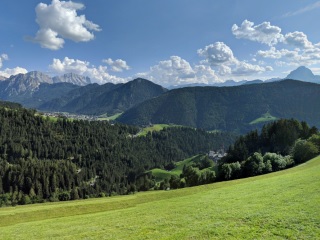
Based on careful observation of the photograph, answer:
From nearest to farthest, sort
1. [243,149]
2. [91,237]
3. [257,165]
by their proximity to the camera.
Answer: [91,237] → [257,165] → [243,149]

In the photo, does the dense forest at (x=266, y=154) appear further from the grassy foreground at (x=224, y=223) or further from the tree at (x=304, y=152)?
the grassy foreground at (x=224, y=223)

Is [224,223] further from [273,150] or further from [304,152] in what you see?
[273,150]

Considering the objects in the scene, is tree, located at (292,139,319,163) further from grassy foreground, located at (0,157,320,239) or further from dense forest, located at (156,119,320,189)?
grassy foreground, located at (0,157,320,239)

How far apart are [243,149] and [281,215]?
145 meters

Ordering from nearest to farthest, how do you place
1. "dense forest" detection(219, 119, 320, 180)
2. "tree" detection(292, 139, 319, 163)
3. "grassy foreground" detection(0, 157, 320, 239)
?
"grassy foreground" detection(0, 157, 320, 239)
"tree" detection(292, 139, 319, 163)
"dense forest" detection(219, 119, 320, 180)

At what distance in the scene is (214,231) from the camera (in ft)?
88.7

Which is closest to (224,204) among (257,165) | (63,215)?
(63,215)

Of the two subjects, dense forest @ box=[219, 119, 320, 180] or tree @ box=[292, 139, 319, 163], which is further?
dense forest @ box=[219, 119, 320, 180]

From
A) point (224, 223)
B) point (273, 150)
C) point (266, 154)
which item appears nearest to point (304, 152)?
point (266, 154)

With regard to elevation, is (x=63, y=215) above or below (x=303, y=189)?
below

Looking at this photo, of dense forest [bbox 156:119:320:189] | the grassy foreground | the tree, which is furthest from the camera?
dense forest [bbox 156:119:320:189]

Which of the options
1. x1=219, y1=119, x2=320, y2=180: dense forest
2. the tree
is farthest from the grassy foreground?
the tree

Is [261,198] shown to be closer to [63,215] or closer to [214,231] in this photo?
[214,231]

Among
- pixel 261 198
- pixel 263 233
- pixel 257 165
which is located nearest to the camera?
pixel 263 233
